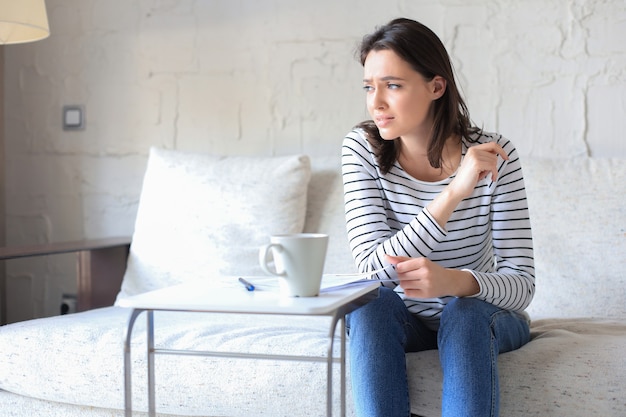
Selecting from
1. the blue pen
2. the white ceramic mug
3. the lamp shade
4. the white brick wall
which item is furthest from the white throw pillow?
the white ceramic mug

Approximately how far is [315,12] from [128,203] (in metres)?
0.92

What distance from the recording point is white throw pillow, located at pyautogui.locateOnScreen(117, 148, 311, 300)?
216cm

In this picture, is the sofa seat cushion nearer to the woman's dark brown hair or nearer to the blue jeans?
the blue jeans

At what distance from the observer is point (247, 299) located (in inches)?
41.7

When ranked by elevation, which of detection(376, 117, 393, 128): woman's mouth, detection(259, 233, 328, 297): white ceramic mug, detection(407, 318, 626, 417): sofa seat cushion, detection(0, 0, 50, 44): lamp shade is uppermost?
detection(0, 0, 50, 44): lamp shade

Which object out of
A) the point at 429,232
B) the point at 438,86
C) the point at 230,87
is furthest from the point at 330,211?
the point at 429,232

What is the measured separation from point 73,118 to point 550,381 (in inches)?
78.4

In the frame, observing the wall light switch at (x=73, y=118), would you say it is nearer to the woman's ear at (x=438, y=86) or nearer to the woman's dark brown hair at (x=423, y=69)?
the woman's dark brown hair at (x=423, y=69)

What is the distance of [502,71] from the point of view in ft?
7.56

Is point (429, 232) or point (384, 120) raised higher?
point (384, 120)

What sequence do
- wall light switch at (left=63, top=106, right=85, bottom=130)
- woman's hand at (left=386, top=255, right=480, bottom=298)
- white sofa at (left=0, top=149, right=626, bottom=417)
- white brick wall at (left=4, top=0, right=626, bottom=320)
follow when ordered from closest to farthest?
woman's hand at (left=386, top=255, right=480, bottom=298) → white sofa at (left=0, top=149, right=626, bottom=417) → white brick wall at (left=4, top=0, right=626, bottom=320) → wall light switch at (left=63, top=106, right=85, bottom=130)

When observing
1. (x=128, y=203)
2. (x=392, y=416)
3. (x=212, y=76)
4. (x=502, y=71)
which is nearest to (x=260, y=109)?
(x=212, y=76)

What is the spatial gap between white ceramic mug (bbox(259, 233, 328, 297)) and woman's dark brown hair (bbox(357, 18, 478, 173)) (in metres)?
0.50

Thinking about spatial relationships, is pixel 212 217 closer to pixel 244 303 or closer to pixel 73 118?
pixel 73 118
